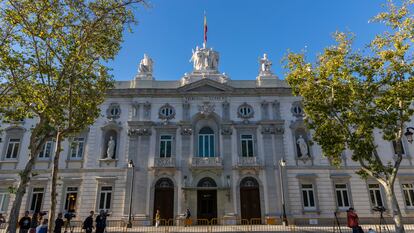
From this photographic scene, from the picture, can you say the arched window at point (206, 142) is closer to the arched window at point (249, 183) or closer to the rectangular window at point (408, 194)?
the arched window at point (249, 183)

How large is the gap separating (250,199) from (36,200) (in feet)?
59.6

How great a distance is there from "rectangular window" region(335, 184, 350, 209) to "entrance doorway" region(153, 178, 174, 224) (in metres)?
14.1

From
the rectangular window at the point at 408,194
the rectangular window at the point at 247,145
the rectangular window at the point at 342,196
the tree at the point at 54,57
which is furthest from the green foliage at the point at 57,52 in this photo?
the rectangular window at the point at 408,194

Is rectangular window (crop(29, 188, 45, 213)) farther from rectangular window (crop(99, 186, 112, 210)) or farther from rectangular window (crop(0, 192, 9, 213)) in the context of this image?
rectangular window (crop(99, 186, 112, 210))

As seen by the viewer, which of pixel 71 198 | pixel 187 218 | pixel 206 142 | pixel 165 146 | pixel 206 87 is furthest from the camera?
pixel 206 87

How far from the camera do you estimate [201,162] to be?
25469mm

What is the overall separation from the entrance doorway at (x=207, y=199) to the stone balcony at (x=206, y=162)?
1304mm

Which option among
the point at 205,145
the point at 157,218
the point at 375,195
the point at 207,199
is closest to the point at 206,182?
the point at 207,199

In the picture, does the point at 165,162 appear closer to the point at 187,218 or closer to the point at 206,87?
the point at 187,218

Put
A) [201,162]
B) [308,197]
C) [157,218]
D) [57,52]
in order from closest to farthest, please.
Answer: [57,52]
[157,218]
[308,197]
[201,162]

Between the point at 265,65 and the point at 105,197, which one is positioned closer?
the point at 105,197

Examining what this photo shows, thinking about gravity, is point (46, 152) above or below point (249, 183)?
above

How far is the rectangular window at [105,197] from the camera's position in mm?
24781

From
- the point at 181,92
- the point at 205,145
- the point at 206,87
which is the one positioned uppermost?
the point at 206,87
